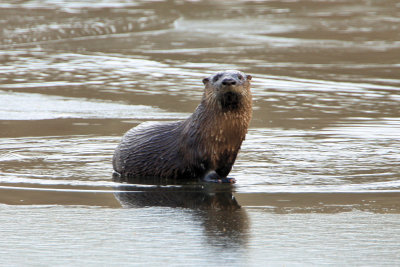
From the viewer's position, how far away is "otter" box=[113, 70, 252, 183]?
7.02m

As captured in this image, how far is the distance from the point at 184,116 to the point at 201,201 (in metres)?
4.16

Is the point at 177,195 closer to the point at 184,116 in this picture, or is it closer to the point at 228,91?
the point at 228,91

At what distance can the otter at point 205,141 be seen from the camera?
7016mm

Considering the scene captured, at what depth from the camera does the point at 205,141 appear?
7.15 meters

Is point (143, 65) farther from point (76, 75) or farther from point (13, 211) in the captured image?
point (13, 211)

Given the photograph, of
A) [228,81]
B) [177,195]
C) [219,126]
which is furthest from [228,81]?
[177,195]

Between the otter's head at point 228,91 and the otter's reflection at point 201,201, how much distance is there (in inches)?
25.3

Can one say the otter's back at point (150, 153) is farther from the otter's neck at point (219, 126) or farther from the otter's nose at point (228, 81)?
the otter's nose at point (228, 81)

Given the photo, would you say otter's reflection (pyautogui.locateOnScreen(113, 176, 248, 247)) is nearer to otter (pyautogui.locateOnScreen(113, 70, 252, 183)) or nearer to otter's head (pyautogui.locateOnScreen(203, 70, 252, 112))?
otter (pyautogui.locateOnScreen(113, 70, 252, 183))

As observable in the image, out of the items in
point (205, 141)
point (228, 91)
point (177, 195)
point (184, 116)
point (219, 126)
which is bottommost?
point (184, 116)

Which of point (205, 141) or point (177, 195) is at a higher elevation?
point (205, 141)

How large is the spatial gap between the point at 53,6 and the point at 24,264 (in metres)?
17.9

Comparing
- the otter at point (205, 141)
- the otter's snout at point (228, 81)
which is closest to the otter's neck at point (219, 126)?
the otter at point (205, 141)

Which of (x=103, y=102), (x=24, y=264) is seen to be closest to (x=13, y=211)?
(x=24, y=264)
